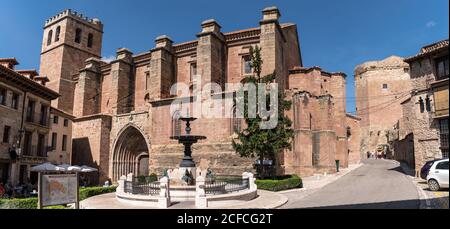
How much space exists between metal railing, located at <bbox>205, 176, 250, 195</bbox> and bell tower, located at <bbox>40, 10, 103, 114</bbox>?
28813 millimetres

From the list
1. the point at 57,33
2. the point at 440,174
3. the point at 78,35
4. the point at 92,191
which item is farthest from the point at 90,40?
the point at 440,174

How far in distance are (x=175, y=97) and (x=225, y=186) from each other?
15413 millimetres

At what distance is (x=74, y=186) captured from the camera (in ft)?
21.1

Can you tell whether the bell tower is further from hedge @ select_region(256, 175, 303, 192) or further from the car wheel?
the car wheel

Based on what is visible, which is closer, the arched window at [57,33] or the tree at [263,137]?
the tree at [263,137]

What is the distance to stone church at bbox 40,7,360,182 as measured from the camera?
24297 millimetres

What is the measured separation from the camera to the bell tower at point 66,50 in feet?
119

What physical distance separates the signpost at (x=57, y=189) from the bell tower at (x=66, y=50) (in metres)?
32.8

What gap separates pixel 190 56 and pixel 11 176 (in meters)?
18.2

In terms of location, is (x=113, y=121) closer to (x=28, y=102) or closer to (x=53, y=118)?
(x=53, y=118)

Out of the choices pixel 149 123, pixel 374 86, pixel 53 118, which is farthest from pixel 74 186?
pixel 374 86

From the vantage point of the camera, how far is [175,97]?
27125mm

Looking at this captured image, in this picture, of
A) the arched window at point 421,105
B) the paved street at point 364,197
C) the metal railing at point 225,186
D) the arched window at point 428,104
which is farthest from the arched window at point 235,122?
the arched window at point 428,104

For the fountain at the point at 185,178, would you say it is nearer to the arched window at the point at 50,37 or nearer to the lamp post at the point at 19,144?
the lamp post at the point at 19,144
